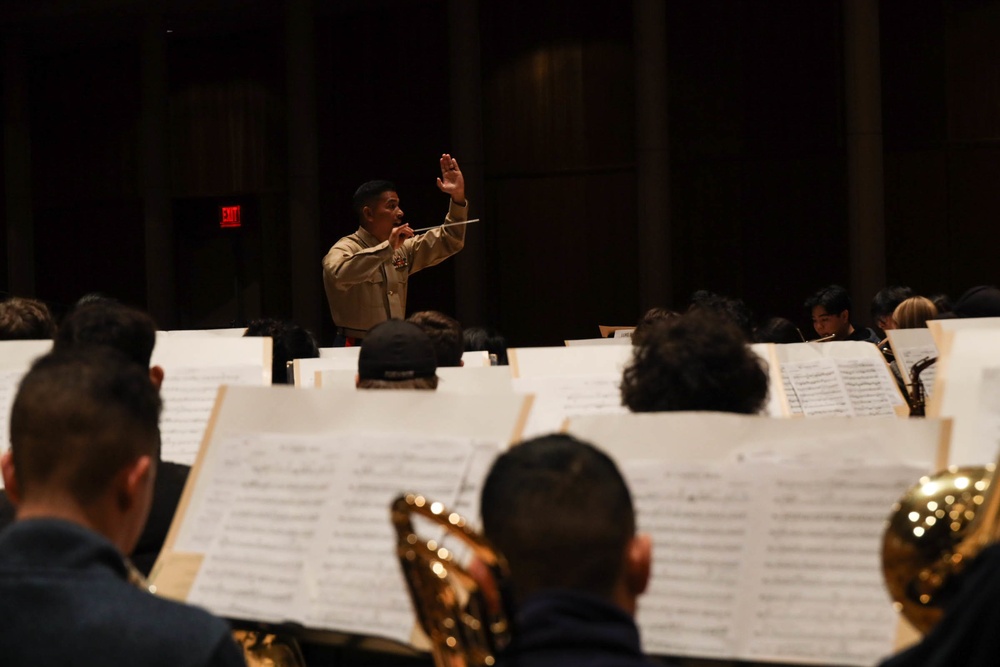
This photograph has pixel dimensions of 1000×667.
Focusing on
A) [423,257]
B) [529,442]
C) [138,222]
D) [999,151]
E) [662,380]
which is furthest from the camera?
[138,222]

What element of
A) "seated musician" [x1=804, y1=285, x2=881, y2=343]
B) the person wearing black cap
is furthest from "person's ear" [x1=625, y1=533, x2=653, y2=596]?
"seated musician" [x1=804, y1=285, x2=881, y2=343]

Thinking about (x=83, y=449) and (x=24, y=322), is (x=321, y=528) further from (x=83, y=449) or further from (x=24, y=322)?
(x=24, y=322)

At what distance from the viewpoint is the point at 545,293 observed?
12711 millimetres

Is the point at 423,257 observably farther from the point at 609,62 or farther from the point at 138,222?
the point at 138,222

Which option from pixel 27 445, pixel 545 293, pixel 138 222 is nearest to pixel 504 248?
pixel 545 293

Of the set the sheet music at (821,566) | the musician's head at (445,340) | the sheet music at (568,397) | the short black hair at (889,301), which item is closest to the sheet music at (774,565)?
the sheet music at (821,566)

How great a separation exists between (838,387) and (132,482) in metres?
3.64

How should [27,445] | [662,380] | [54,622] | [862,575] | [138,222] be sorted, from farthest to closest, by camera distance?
1. [138,222]
2. [662,380]
3. [862,575]
4. [27,445]
5. [54,622]

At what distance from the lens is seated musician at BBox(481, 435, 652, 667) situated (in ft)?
4.68

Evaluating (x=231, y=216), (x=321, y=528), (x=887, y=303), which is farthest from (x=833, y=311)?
(x=231, y=216)

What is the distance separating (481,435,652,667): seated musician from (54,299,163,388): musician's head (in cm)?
166

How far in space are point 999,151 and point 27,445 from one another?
11134 mm

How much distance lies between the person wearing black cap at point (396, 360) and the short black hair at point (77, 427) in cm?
122

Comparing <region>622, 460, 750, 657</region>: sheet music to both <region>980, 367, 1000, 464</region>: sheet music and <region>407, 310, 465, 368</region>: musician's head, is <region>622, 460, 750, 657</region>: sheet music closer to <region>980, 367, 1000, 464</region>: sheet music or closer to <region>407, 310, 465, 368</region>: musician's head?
<region>980, 367, 1000, 464</region>: sheet music
